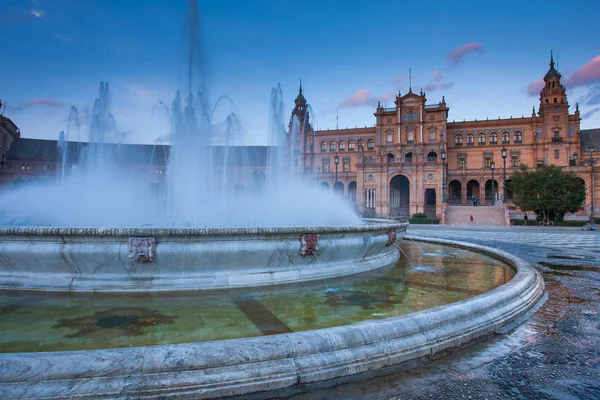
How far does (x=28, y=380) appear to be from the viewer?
2.12 meters

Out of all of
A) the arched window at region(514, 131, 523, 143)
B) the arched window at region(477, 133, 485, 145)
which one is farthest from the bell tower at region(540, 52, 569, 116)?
the arched window at region(477, 133, 485, 145)

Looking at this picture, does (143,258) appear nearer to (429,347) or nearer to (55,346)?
(55,346)

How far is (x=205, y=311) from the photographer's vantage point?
13.0 feet

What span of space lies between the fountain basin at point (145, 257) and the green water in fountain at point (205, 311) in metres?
0.21

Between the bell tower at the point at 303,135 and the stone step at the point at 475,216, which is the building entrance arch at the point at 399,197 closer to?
the stone step at the point at 475,216

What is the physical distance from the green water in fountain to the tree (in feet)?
103

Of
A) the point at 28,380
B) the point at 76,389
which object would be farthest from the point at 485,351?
the point at 28,380

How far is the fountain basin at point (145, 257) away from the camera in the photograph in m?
4.46

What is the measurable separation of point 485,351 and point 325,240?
107 inches

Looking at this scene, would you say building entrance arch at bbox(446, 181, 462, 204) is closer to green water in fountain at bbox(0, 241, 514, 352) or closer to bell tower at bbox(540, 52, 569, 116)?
bell tower at bbox(540, 52, 569, 116)

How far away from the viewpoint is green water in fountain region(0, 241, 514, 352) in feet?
10.5

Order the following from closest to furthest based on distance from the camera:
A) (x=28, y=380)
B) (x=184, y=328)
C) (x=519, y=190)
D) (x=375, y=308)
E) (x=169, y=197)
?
1. (x=28, y=380)
2. (x=184, y=328)
3. (x=375, y=308)
4. (x=169, y=197)
5. (x=519, y=190)

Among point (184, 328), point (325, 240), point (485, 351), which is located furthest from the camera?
point (325, 240)

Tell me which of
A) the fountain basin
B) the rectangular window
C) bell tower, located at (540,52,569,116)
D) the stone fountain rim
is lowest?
the fountain basin
